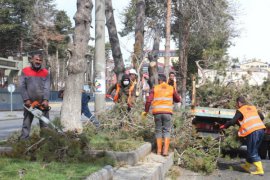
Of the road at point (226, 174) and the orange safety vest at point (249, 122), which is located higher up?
the orange safety vest at point (249, 122)

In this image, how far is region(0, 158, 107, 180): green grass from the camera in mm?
5328

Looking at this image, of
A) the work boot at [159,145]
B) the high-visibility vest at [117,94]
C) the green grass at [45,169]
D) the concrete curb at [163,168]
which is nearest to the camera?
the green grass at [45,169]

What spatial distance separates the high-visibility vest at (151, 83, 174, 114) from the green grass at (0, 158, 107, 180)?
8.69ft

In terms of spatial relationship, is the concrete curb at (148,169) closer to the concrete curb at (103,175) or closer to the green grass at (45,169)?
the concrete curb at (103,175)

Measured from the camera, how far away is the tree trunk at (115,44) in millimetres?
13586

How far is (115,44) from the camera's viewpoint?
13875mm

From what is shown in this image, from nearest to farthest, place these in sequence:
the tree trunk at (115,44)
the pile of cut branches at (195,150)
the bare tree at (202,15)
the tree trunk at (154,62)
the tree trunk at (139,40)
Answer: the pile of cut branches at (195,150)
the tree trunk at (115,44)
the tree trunk at (139,40)
the tree trunk at (154,62)
the bare tree at (202,15)

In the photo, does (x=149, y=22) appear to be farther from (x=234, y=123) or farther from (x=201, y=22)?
(x=234, y=123)

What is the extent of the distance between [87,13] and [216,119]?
437cm

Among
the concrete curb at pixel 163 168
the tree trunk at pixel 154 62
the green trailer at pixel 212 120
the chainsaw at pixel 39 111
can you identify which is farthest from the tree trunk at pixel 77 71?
the tree trunk at pixel 154 62

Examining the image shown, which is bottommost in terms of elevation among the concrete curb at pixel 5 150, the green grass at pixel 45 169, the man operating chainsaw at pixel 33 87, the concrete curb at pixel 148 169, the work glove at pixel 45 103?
the concrete curb at pixel 148 169

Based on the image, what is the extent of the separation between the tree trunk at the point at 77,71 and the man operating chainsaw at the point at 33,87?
3.27 feet

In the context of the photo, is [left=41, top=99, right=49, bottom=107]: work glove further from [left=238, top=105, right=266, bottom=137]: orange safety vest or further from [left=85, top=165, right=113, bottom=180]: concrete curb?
[left=238, top=105, right=266, bottom=137]: orange safety vest

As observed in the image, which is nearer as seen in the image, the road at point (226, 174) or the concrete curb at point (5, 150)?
the concrete curb at point (5, 150)
